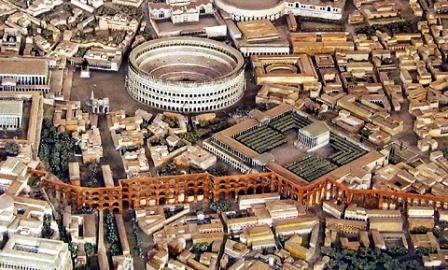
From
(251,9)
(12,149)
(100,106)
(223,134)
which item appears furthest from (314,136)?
(251,9)

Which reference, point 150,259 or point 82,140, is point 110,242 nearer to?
point 150,259

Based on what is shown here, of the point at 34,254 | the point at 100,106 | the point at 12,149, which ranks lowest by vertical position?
the point at 100,106

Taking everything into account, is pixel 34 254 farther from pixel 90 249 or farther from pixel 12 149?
pixel 12 149

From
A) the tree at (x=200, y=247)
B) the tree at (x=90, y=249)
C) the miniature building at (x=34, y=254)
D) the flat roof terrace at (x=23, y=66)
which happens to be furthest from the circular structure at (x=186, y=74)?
the miniature building at (x=34, y=254)

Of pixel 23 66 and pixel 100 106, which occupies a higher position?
pixel 23 66

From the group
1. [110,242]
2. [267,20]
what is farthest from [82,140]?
[267,20]

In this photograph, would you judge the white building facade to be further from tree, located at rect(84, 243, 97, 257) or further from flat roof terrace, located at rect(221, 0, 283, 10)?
tree, located at rect(84, 243, 97, 257)
